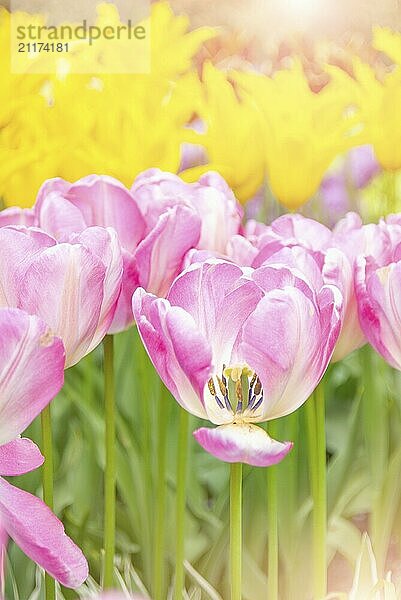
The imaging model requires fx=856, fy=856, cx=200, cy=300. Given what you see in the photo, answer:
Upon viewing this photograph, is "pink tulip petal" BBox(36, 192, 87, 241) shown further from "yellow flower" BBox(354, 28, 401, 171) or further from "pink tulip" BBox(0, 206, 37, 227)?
"yellow flower" BBox(354, 28, 401, 171)

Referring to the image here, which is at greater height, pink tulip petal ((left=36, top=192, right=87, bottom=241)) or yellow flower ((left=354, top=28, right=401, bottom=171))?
yellow flower ((left=354, top=28, right=401, bottom=171))

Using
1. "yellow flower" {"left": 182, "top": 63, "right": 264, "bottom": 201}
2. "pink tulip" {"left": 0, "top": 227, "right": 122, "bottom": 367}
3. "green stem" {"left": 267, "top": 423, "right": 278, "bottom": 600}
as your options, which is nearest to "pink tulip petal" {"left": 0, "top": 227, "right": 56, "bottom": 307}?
"pink tulip" {"left": 0, "top": 227, "right": 122, "bottom": 367}

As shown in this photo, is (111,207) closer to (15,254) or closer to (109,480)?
(15,254)

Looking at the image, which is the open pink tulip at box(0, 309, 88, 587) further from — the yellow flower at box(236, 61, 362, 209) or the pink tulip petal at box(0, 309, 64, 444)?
the yellow flower at box(236, 61, 362, 209)

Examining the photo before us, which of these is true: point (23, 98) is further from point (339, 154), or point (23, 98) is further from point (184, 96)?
point (339, 154)

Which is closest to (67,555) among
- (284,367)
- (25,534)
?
(25,534)

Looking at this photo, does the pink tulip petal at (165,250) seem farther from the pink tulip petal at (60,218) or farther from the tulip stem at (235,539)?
the tulip stem at (235,539)

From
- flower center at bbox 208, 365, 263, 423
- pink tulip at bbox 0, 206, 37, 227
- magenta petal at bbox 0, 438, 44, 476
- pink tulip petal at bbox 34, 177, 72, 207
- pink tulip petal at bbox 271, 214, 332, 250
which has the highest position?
pink tulip petal at bbox 34, 177, 72, 207
